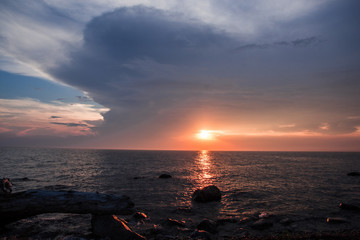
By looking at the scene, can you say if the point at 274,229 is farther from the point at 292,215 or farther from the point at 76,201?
the point at 76,201

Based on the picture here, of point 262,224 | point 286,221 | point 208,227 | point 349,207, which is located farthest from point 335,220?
point 208,227

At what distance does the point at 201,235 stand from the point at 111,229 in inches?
213

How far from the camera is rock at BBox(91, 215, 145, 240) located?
36.9ft

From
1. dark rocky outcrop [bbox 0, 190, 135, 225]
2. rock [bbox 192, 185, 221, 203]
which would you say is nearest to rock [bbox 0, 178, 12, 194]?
dark rocky outcrop [bbox 0, 190, 135, 225]

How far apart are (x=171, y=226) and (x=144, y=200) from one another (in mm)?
8847

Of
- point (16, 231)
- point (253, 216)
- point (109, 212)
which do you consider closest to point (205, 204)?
point (253, 216)

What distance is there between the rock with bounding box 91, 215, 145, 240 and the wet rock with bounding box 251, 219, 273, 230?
26.2ft

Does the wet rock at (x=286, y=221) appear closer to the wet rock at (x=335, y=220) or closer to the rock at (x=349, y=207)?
the wet rock at (x=335, y=220)

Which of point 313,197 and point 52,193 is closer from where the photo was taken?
point 52,193

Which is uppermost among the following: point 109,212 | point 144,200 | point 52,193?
point 52,193

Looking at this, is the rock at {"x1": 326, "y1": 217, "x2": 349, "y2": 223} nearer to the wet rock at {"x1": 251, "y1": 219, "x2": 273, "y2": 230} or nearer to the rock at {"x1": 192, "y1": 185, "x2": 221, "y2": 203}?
the wet rock at {"x1": 251, "y1": 219, "x2": 273, "y2": 230}

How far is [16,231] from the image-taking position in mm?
12664

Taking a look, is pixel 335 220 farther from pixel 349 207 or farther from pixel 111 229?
pixel 111 229

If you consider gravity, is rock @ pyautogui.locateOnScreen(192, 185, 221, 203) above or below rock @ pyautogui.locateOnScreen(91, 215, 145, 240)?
below
